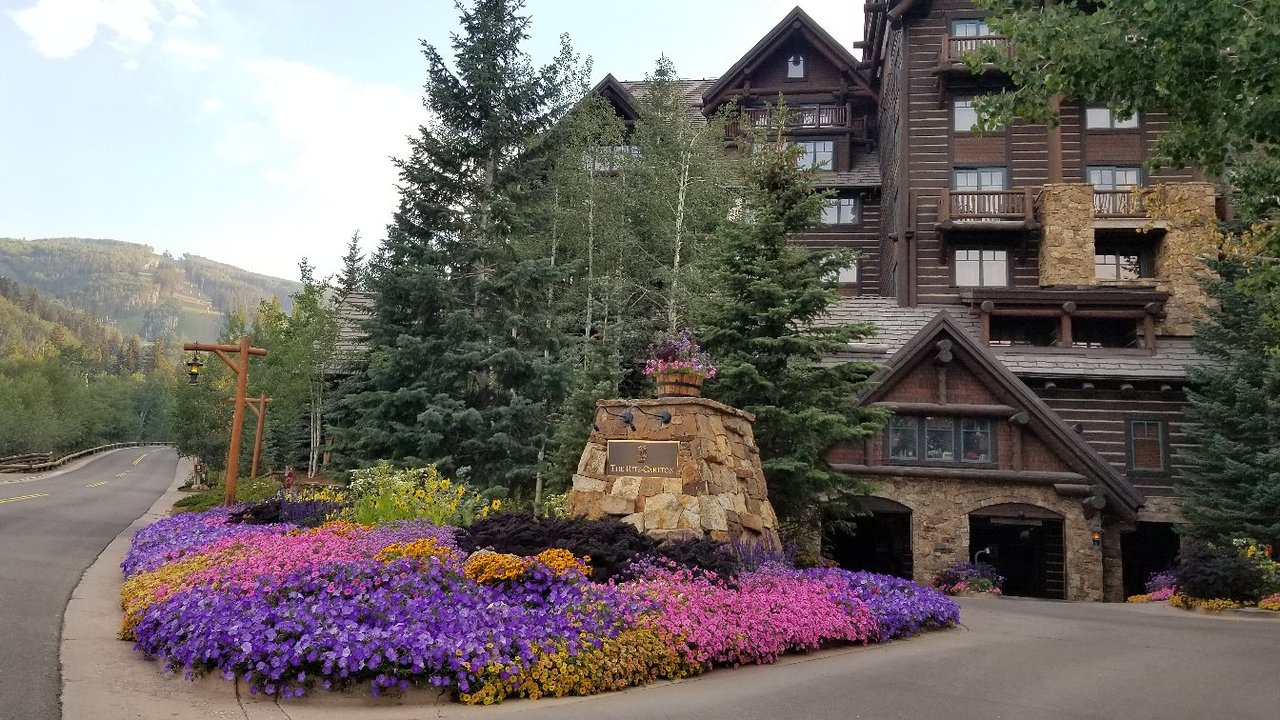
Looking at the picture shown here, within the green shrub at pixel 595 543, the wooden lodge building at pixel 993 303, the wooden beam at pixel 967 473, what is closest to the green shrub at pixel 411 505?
the green shrub at pixel 595 543

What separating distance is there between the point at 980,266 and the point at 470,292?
18773mm

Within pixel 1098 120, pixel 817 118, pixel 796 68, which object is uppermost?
pixel 796 68

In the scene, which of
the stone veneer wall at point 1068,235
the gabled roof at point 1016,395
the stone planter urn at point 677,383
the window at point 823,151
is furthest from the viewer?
the window at point 823,151

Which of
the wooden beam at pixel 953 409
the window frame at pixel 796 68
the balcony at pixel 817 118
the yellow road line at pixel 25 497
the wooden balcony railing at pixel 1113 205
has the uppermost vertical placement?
the window frame at pixel 796 68

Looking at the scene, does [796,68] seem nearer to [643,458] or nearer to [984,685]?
[643,458]

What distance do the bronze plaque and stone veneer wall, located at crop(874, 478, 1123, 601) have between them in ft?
34.5

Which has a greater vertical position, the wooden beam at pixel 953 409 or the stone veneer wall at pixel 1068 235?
the stone veneer wall at pixel 1068 235

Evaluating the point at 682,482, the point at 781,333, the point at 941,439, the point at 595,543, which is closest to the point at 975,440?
the point at 941,439

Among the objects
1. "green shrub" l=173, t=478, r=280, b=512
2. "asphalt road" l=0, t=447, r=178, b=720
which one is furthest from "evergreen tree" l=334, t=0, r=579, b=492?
"asphalt road" l=0, t=447, r=178, b=720

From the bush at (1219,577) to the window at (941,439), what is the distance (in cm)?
585

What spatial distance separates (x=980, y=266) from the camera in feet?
100.0

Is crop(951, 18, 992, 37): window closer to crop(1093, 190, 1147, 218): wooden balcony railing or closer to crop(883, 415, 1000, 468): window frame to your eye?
crop(1093, 190, 1147, 218): wooden balcony railing

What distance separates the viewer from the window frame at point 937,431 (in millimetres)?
20766

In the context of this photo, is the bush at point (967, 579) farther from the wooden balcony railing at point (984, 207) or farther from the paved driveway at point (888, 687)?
the wooden balcony railing at point (984, 207)
